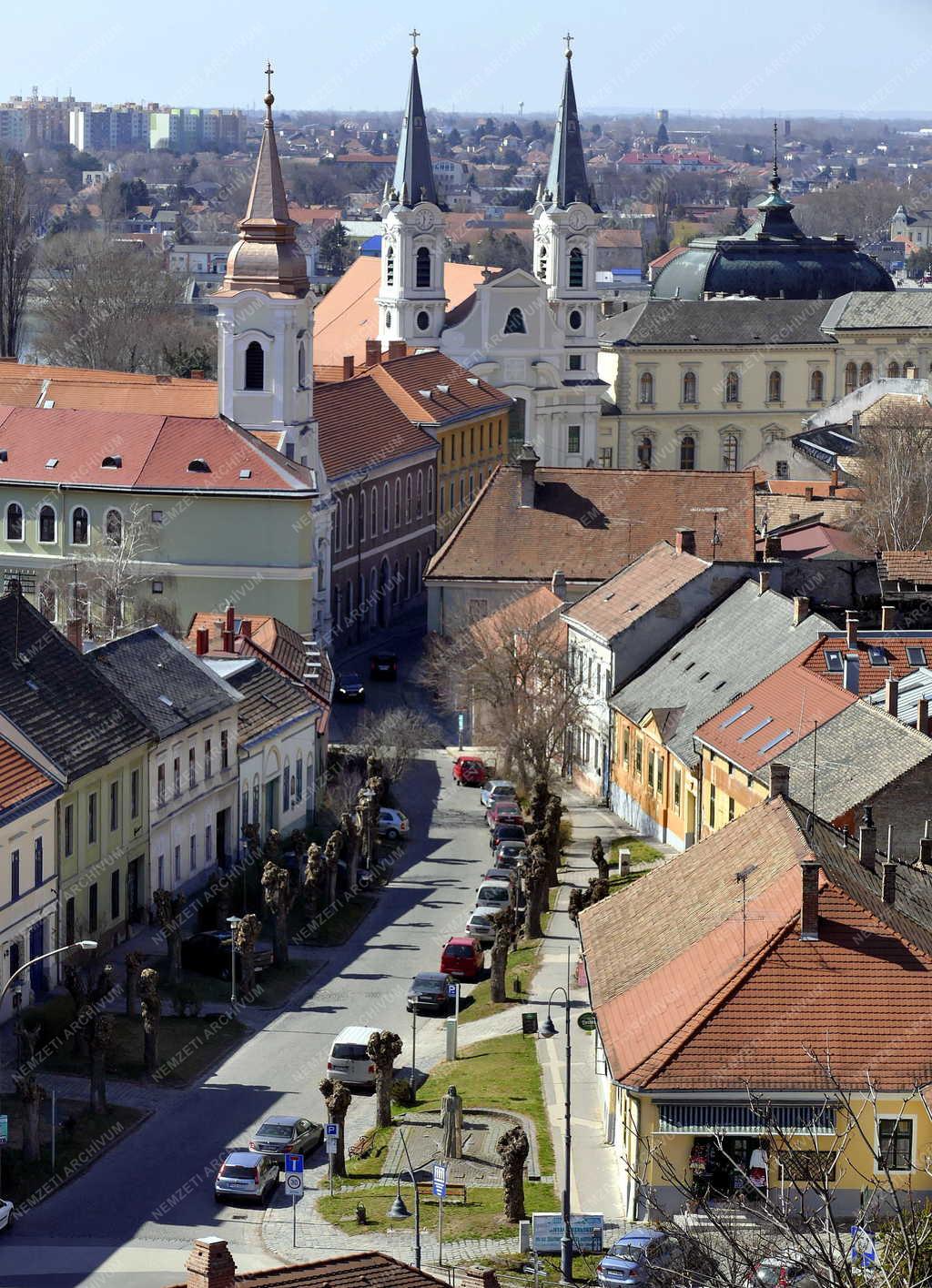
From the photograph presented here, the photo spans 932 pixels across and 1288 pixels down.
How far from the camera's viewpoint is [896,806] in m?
51.4

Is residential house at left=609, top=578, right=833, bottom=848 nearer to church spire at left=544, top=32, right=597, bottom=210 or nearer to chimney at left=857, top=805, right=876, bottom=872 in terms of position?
chimney at left=857, top=805, right=876, bottom=872

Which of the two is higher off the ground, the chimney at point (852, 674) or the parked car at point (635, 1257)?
the chimney at point (852, 674)

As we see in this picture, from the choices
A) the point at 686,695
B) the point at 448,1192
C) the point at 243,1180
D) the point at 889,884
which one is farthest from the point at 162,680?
the point at 448,1192

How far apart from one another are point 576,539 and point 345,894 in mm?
23647

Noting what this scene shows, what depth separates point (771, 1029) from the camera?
39.0 metres

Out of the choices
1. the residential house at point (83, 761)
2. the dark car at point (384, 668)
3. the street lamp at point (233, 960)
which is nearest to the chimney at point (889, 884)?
the street lamp at point (233, 960)

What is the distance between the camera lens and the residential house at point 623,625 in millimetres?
66750

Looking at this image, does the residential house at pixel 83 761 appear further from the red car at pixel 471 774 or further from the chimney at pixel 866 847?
the red car at pixel 471 774

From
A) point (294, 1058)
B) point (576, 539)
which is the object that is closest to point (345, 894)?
point (294, 1058)

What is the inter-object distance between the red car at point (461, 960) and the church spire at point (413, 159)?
69.4 meters

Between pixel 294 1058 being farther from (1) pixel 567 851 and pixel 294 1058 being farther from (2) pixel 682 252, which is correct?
(2) pixel 682 252

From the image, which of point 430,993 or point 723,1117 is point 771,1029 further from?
point 430,993

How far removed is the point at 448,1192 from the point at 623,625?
28.4m

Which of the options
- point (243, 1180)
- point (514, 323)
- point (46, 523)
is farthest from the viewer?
point (514, 323)
